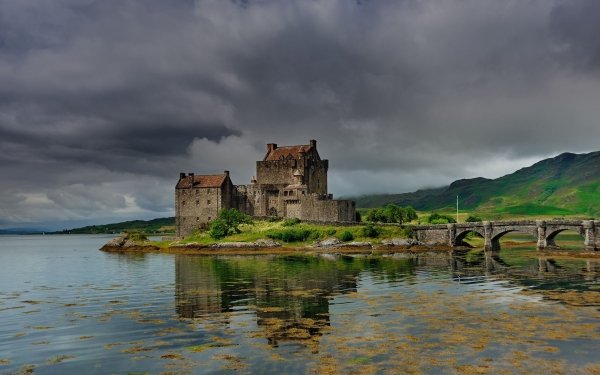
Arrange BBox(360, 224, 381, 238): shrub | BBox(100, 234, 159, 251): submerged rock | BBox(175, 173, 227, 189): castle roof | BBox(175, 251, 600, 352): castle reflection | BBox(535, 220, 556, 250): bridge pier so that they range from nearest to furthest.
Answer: BBox(175, 251, 600, 352): castle reflection → BBox(535, 220, 556, 250): bridge pier → BBox(360, 224, 381, 238): shrub → BBox(100, 234, 159, 251): submerged rock → BBox(175, 173, 227, 189): castle roof

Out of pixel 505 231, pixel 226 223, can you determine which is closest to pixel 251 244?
pixel 226 223

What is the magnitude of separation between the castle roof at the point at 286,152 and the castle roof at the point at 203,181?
11.7 metres

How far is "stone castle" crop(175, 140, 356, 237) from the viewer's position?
10762 cm

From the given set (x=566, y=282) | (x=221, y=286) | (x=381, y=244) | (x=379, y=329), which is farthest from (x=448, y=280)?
(x=381, y=244)

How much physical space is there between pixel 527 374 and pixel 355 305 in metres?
16.2

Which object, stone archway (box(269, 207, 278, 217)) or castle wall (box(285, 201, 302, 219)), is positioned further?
stone archway (box(269, 207, 278, 217))

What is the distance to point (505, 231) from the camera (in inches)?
3479

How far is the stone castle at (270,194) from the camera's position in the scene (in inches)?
4237

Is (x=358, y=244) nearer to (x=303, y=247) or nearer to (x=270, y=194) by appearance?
(x=303, y=247)

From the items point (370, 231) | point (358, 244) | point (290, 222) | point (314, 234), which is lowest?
point (358, 244)

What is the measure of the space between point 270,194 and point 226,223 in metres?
15.2

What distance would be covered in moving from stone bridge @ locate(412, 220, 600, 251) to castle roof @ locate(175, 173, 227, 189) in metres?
42.0

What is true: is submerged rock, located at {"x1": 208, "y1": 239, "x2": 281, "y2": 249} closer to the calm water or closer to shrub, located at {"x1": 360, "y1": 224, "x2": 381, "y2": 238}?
shrub, located at {"x1": 360, "y1": 224, "x2": 381, "y2": 238}

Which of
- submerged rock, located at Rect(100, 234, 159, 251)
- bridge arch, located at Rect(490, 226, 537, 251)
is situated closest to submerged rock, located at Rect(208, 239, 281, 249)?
submerged rock, located at Rect(100, 234, 159, 251)
